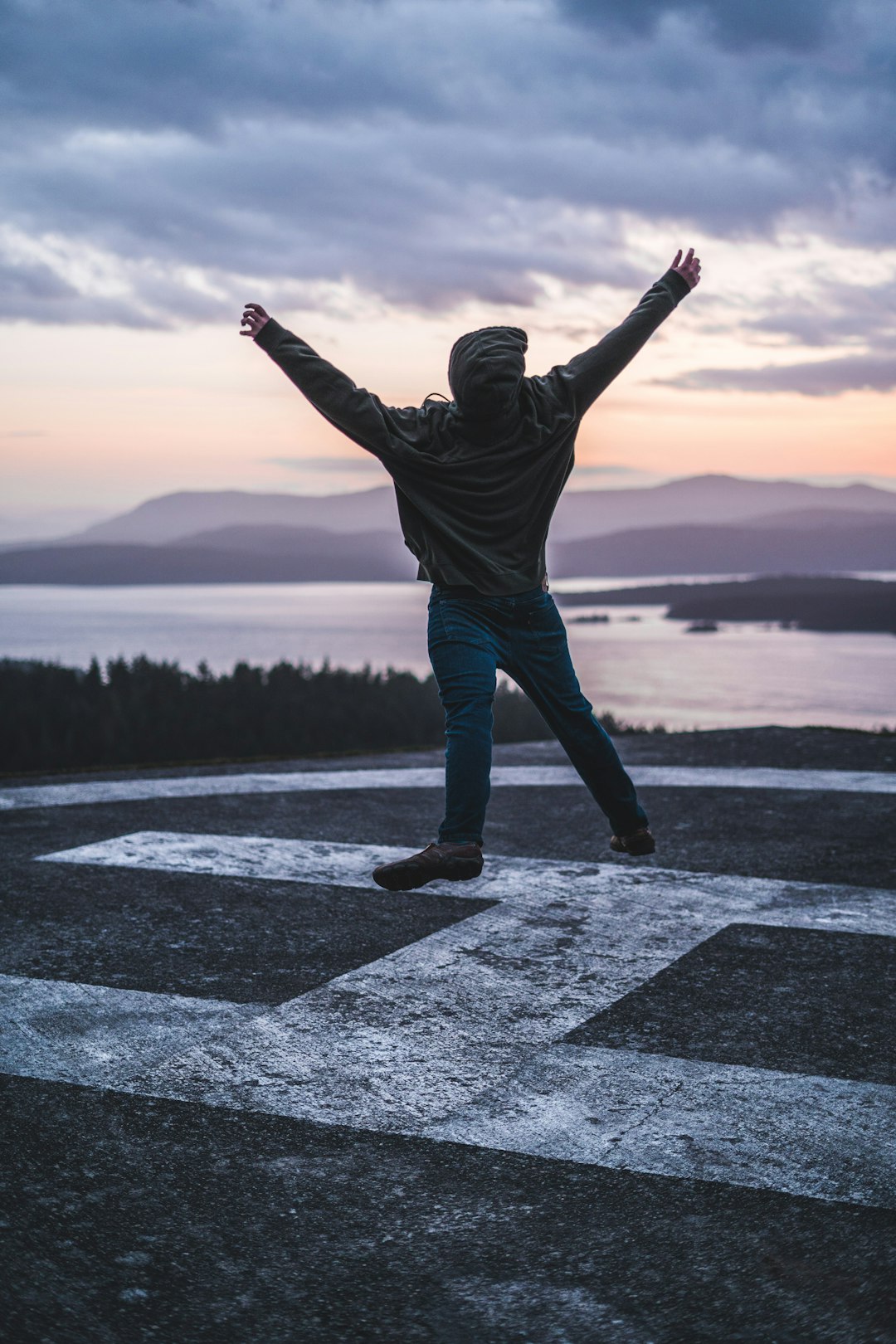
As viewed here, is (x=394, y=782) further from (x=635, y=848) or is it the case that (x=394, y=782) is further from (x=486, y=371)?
(x=486, y=371)

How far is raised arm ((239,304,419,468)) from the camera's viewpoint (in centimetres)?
384

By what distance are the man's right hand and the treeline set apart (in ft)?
118

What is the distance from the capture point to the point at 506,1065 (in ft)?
8.47

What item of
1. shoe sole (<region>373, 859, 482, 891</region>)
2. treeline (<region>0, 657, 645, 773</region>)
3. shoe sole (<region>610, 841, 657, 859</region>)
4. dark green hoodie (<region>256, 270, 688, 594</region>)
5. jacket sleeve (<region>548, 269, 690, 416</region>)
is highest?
jacket sleeve (<region>548, 269, 690, 416</region>)

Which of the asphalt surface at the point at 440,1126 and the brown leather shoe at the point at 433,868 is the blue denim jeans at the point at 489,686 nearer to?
the brown leather shoe at the point at 433,868

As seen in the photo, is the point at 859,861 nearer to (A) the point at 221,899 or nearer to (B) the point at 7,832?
(A) the point at 221,899

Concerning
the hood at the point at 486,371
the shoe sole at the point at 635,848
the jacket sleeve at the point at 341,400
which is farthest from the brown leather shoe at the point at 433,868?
the hood at the point at 486,371

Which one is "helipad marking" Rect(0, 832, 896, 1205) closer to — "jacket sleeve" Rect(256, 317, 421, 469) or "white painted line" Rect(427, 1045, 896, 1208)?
"white painted line" Rect(427, 1045, 896, 1208)

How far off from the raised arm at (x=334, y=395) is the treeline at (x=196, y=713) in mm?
35946

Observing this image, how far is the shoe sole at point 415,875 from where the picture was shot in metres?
3.83

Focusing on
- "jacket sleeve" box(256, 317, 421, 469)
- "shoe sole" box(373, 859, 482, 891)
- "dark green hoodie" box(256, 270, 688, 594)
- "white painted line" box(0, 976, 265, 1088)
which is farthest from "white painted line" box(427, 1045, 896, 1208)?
"jacket sleeve" box(256, 317, 421, 469)

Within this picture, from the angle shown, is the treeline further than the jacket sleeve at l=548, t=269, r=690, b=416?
Yes

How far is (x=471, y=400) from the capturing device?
383cm

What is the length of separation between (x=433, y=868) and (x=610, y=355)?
1826mm
